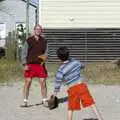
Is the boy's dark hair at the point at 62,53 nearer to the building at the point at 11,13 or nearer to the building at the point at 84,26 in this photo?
the building at the point at 84,26

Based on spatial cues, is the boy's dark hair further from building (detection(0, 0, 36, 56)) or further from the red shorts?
building (detection(0, 0, 36, 56))

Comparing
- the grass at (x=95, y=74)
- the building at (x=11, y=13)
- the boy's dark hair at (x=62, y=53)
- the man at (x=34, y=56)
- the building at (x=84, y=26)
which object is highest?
the boy's dark hair at (x=62, y=53)

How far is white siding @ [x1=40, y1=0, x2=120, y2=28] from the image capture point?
2509 centimetres

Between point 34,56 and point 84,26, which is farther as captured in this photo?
point 84,26

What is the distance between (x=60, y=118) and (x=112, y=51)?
13.1 metres

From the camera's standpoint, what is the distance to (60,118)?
11.5 metres

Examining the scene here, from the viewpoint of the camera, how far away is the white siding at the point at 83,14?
988 inches

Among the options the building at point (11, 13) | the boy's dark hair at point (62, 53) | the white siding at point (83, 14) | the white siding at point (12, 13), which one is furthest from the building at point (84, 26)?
the white siding at point (12, 13)

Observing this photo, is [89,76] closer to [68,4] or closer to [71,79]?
[68,4]

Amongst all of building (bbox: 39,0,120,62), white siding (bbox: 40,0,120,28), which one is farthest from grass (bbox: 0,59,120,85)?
white siding (bbox: 40,0,120,28)

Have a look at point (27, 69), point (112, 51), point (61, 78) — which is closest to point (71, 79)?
point (61, 78)

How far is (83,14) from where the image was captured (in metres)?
→ 25.2

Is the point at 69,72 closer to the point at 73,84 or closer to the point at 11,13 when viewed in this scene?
the point at 73,84

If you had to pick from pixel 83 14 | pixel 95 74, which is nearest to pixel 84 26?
pixel 83 14
